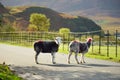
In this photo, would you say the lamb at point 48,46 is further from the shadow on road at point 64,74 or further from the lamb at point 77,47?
the shadow on road at point 64,74

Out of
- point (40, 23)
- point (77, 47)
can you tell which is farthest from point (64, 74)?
point (40, 23)

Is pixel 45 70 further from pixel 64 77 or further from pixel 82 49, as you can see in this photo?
pixel 82 49

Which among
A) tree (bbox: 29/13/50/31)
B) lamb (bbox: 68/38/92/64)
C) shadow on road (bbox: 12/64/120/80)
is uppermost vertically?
tree (bbox: 29/13/50/31)

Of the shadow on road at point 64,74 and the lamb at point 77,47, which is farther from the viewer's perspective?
the lamb at point 77,47

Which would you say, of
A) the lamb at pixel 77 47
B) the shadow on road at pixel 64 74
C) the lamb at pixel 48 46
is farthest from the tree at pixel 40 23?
the shadow on road at pixel 64 74

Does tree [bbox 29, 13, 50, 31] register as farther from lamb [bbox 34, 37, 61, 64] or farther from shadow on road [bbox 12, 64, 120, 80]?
shadow on road [bbox 12, 64, 120, 80]

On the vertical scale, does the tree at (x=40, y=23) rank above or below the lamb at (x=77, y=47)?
above

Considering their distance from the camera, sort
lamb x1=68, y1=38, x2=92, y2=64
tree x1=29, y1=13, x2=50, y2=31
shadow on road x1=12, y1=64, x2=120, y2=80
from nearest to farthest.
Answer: shadow on road x1=12, y1=64, x2=120, y2=80, lamb x1=68, y1=38, x2=92, y2=64, tree x1=29, y1=13, x2=50, y2=31

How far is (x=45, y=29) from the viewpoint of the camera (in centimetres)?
13512

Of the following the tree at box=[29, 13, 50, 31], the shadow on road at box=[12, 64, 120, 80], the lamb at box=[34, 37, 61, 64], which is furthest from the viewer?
the tree at box=[29, 13, 50, 31]

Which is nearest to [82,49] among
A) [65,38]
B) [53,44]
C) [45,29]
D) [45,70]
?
[53,44]

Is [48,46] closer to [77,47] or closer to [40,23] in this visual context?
[77,47]

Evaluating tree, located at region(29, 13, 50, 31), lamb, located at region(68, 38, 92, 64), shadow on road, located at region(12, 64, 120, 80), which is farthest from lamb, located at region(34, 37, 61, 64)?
tree, located at region(29, 13, 50, 31)

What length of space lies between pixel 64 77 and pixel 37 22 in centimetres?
12228
